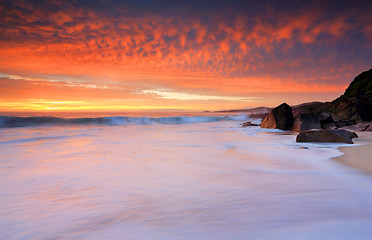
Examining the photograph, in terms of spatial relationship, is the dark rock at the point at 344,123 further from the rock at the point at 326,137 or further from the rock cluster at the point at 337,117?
the rock at the point at 326,137

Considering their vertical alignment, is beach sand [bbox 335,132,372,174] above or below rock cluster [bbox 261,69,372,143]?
below

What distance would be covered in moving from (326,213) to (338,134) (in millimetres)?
4695

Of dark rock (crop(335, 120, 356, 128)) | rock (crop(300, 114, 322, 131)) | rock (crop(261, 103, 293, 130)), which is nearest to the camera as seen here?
rock (crop(300, 114, 322, 131))

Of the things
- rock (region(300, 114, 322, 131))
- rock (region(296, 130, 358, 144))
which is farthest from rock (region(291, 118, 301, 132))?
rock (region(296, 130, 358, 144))

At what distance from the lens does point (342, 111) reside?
11.2 m

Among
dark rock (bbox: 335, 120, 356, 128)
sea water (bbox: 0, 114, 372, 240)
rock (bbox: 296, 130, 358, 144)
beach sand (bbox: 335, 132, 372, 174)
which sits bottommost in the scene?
sea water (bbox: 0, 114, 372, 240)

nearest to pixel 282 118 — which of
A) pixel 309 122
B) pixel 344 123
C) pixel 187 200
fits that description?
A: pixel 309 122

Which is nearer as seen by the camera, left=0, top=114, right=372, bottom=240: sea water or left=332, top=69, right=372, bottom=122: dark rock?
left=0, top=114, right=372, bottom=240: sea water

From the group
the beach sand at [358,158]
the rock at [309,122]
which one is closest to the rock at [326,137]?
the beach sand at [358,158]

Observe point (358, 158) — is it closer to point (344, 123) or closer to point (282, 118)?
point (282, 118)

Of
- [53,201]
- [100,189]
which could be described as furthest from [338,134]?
[53,201]

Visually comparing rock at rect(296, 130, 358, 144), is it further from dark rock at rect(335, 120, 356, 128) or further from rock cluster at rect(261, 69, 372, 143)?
dark rock at rect(335, 120, 356, 128)

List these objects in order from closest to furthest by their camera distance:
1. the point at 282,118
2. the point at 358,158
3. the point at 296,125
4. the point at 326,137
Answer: the point at 358,158 < the point at 326,137 < the point at 296,125 < the point at 282,118

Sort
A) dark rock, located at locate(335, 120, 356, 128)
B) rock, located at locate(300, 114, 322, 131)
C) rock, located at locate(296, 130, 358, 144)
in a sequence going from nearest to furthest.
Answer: rock, located at locate(296, 130, 358, 144)
rock, located at locate(300, 114, 322, 131)
dark rock, located at locate(335, 120, 356, 128)
